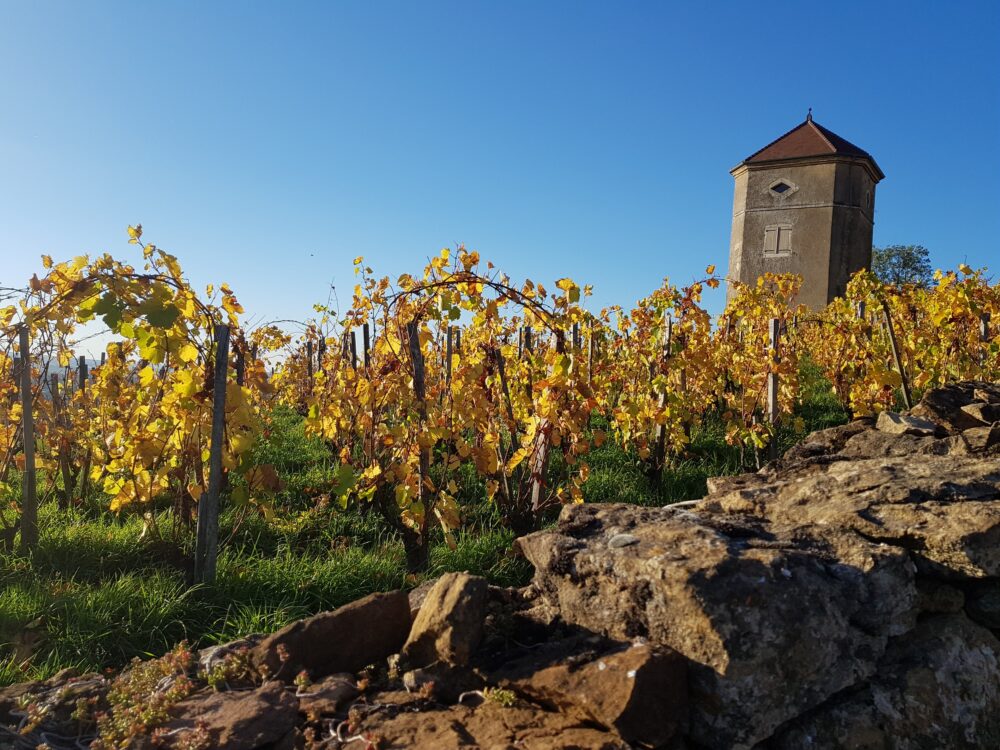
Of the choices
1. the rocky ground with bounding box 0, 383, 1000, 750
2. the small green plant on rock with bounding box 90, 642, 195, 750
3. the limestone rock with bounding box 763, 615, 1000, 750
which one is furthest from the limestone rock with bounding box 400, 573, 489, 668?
the limestone rock with bounding box 763, 615, 1000, 750

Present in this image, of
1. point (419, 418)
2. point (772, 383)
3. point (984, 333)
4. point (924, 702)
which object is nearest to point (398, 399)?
point (419, 418)

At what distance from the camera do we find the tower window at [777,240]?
76.1ft

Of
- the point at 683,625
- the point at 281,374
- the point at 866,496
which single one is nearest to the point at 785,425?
the point at 866,496

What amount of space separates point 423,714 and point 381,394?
89.8 inches

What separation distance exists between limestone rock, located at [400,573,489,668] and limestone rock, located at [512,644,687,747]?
8.7 inches

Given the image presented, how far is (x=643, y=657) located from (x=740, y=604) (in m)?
0.33

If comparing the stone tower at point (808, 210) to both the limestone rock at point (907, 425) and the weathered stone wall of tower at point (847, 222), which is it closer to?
the weathered stone wall of tower at point (847, 222)

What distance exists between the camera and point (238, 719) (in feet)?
6.17

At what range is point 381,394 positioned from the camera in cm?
405

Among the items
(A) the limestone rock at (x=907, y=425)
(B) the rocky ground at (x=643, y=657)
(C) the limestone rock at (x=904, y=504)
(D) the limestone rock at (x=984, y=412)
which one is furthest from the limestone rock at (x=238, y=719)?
(D) the limestone rock at (x=984, y=412)

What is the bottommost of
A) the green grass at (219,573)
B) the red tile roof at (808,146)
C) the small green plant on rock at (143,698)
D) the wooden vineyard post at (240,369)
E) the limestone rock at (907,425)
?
the green grass at (219,573)

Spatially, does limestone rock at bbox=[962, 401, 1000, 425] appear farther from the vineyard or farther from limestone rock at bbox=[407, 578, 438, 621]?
limestone rock at bbox=[407, 578, 438, 621]

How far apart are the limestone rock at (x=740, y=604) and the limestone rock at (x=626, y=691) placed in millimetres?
91

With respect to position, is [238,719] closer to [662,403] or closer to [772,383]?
[662,403]
